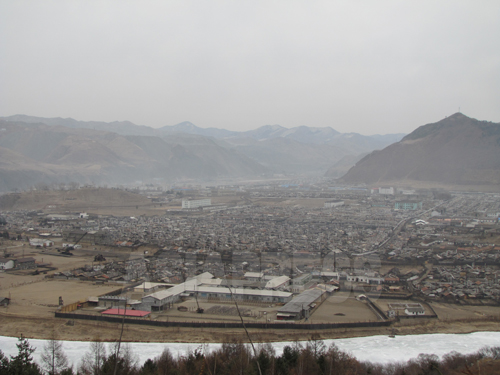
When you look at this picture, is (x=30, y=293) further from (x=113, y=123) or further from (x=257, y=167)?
(x=113, y=123)

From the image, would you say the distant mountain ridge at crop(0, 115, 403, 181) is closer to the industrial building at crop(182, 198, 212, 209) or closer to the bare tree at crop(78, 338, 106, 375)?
the industrial building at crop(182, 198, 212, 209)

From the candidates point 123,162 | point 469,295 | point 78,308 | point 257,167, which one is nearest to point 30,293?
point 78,308

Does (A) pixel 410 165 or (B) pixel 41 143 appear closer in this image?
(A) pixel 410 165

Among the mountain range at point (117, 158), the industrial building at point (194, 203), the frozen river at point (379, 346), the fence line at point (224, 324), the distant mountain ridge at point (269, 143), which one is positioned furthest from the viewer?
the distant mountain ridge at point (269, 143)

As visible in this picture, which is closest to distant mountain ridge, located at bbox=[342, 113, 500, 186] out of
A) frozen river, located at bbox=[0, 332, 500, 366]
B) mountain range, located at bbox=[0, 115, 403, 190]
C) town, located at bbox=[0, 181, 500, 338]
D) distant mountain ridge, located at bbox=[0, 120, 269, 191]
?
town, located at bbox=[0, 181, 500, 338]

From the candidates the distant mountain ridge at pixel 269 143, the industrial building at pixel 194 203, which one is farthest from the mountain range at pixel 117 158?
the industrial building at pixel 194 203

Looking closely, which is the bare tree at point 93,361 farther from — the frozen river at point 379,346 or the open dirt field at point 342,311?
the open dirt field at point 342,311
